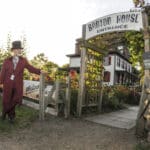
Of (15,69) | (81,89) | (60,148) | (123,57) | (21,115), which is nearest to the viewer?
(60,148)

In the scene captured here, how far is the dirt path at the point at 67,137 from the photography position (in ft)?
18.5

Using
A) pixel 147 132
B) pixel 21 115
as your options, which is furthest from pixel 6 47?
pixel 147 132

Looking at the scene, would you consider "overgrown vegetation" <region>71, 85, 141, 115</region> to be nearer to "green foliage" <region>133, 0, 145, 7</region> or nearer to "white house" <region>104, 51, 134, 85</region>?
"green foliage" <region>133, 0, 145, 7</region>

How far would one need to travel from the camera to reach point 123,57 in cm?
4419

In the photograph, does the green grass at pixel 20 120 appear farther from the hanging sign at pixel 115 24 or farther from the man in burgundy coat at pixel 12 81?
the hanging sign at pixel 115 24

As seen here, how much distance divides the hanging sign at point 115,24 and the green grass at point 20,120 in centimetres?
271

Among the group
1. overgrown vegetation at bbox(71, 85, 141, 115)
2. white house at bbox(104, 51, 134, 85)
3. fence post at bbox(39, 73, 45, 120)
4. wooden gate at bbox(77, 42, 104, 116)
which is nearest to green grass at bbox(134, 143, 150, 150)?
fence post at bbox(39, 73, 45, 120)

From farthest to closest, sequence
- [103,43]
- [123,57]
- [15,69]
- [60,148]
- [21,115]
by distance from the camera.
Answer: [123,57], [103,43], [21,115], [15,69], [60,148]

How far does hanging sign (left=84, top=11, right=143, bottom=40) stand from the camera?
7.70 m

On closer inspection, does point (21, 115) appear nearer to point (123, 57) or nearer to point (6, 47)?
point (6, 47)

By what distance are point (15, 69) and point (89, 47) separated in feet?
9.13

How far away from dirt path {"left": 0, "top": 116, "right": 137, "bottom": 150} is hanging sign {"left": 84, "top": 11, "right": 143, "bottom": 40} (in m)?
2.49

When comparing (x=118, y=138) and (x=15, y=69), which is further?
(x=15, y=69)

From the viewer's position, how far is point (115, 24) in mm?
8414
